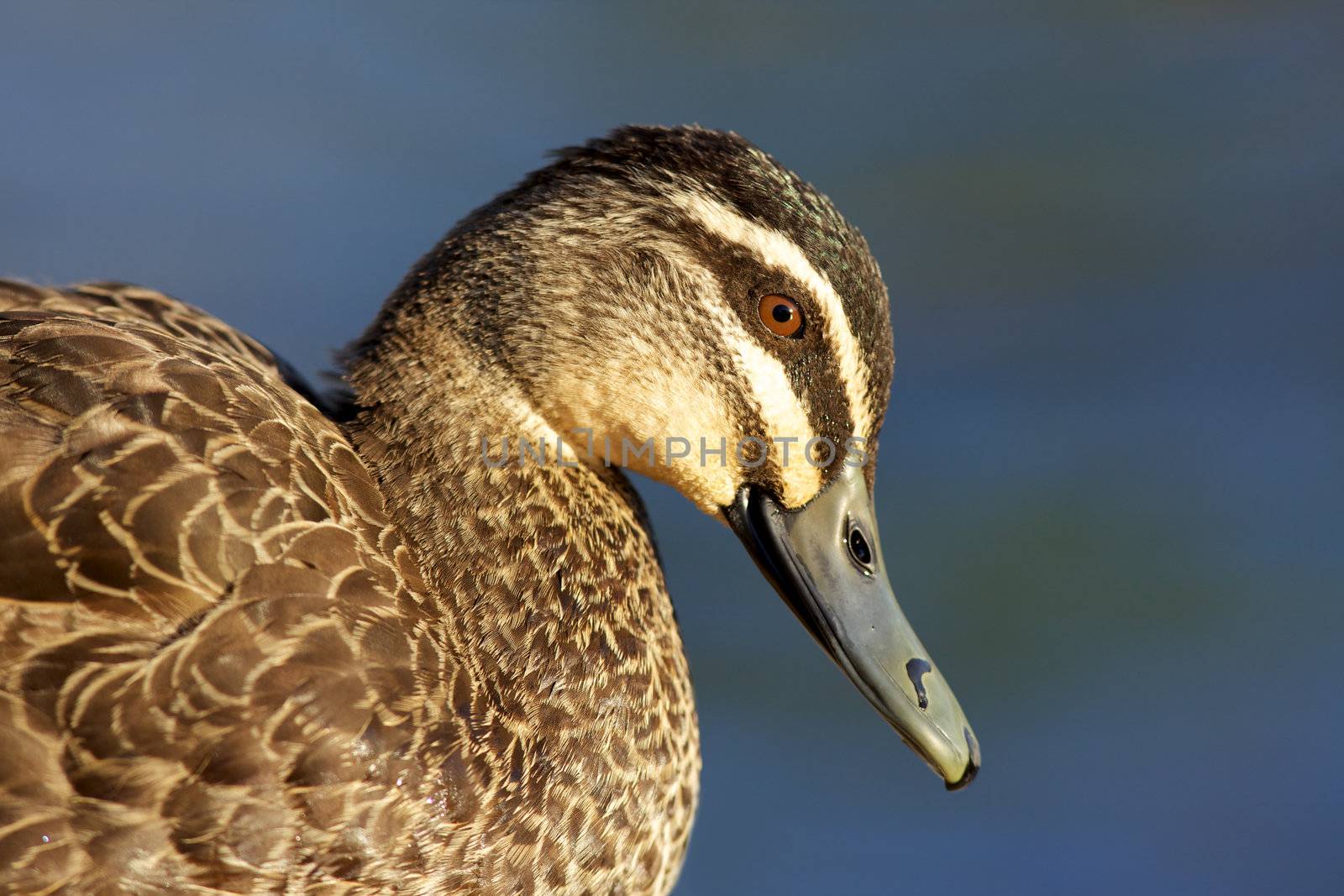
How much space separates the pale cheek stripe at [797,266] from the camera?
3016mm

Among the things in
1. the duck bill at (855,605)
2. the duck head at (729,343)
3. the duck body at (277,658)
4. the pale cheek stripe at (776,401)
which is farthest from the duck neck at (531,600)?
the pale cheek stripe at (776,401)

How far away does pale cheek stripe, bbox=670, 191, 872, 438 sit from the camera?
3016 mm

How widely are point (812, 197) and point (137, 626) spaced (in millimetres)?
1550

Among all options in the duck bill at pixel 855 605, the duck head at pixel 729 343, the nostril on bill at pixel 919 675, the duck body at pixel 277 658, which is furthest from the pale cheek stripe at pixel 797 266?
the duck body at pixel 277 658

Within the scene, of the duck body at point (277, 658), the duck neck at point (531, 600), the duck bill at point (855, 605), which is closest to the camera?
the duck body at point (277, 658)

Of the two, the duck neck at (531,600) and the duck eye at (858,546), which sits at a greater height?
the duck eye at (858,546)

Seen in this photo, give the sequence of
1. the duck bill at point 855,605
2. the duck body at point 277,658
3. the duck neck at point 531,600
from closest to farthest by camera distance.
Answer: the duck body at point 277,658, the duck neck at point 531,600, the duck bill at point 855,605

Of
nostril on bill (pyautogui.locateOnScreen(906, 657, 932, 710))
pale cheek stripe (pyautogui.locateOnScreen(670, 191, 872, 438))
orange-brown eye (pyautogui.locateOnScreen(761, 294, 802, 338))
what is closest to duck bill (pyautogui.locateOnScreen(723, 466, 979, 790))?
nostril on bill (pyautogui.locateOnScreen(906, 657, 932, 710))

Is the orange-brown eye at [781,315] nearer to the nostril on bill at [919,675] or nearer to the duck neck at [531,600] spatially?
the duck neck at [531,600]

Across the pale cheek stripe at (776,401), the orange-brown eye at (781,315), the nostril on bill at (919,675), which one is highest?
the orange-brown eye at (781,315)

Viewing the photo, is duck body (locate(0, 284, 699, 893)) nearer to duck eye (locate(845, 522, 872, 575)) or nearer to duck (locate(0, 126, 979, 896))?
duck (locate(0, 126, 979, 896))

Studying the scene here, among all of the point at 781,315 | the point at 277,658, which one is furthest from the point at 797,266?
Answer: the point at 277,658

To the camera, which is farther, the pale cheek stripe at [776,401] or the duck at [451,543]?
the pale cheek stripe at [776,401]

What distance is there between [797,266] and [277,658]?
1267 mm
